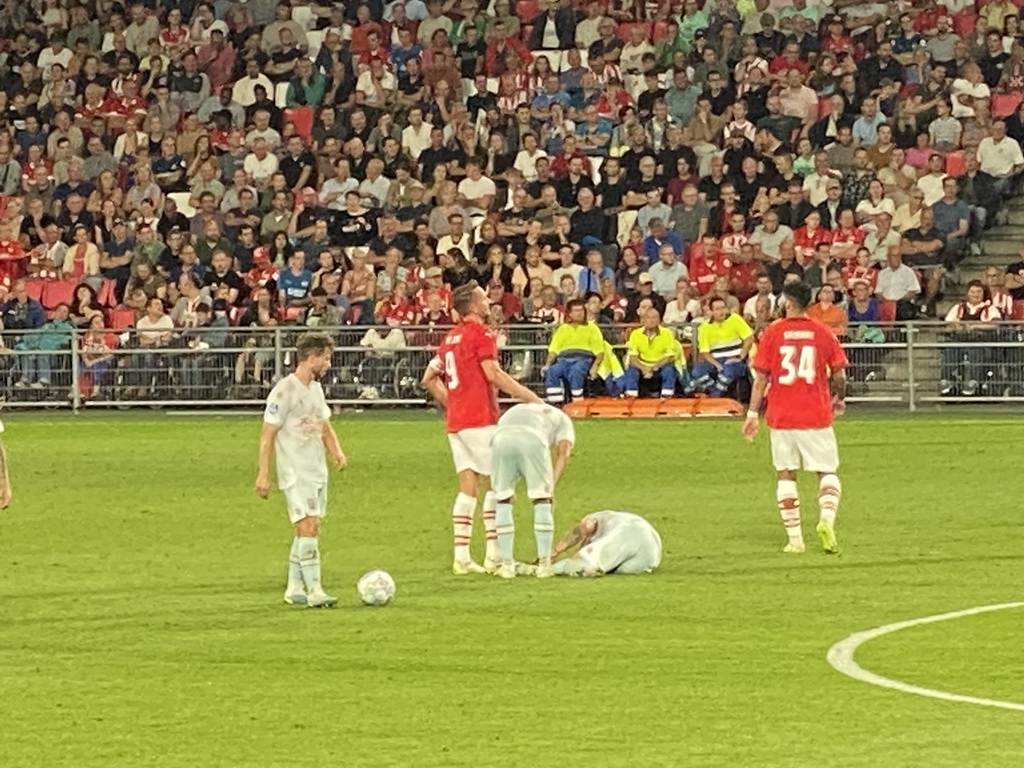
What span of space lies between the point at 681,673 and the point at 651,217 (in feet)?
74.4

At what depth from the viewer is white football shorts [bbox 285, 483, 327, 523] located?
48.8 ft

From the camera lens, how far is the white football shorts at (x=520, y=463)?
1619cm

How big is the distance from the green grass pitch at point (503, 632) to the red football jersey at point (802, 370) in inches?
38.8

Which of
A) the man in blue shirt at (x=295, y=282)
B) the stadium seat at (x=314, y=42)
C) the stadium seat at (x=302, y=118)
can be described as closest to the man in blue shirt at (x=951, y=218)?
the man in blue shirt at (x=295, y=282)

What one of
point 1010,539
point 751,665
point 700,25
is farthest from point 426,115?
point 751,665

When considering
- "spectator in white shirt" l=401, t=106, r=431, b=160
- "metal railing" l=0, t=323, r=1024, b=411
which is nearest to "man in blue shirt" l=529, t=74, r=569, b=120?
"spectator in white shirt" l=401, t=106, r=431, b=160

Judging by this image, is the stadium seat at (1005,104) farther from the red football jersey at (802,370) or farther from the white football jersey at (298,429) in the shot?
the white football jersey at (298,429)

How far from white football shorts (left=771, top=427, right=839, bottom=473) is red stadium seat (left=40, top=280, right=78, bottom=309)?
2032 centimetres

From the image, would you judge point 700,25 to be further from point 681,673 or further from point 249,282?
point 681,673

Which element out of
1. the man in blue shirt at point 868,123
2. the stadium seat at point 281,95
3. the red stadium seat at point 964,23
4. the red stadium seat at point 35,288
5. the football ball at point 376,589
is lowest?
the football ball at point 376,589

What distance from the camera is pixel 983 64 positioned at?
35.2 meters

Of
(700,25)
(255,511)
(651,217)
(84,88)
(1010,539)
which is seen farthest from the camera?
(84,88)

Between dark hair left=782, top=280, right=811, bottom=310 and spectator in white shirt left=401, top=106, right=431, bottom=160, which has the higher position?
spectator in white shirt left=401, top=106, right=431, bottom=160

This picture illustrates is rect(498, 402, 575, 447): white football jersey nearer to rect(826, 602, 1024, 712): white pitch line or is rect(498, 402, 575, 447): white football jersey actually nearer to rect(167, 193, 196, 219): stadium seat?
rect(826, 602, 1024, 712): white pitch line
